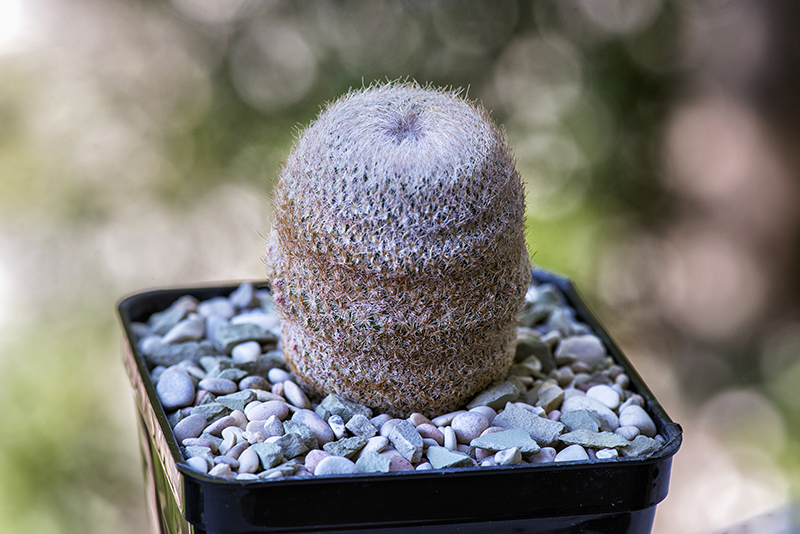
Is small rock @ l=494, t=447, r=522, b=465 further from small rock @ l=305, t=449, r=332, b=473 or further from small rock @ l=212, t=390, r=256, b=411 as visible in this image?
small rock @ l=212, t=390, r=256, b=411

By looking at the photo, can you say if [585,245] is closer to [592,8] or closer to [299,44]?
[592,8]

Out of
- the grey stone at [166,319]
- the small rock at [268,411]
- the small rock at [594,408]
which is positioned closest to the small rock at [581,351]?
the small rock at [594,408]

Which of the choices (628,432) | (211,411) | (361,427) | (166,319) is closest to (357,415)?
(361,427)

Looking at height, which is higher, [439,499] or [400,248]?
[400,248]

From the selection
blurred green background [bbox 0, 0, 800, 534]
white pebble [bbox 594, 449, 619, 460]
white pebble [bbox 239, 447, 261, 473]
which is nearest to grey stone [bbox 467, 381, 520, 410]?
white pebble [bbox 594, 449, 619, 460]

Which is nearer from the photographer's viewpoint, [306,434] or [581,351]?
[306,434]

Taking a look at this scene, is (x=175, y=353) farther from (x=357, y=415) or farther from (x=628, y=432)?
(x=628, y=432)

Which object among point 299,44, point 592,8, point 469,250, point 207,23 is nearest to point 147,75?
point 207,23
